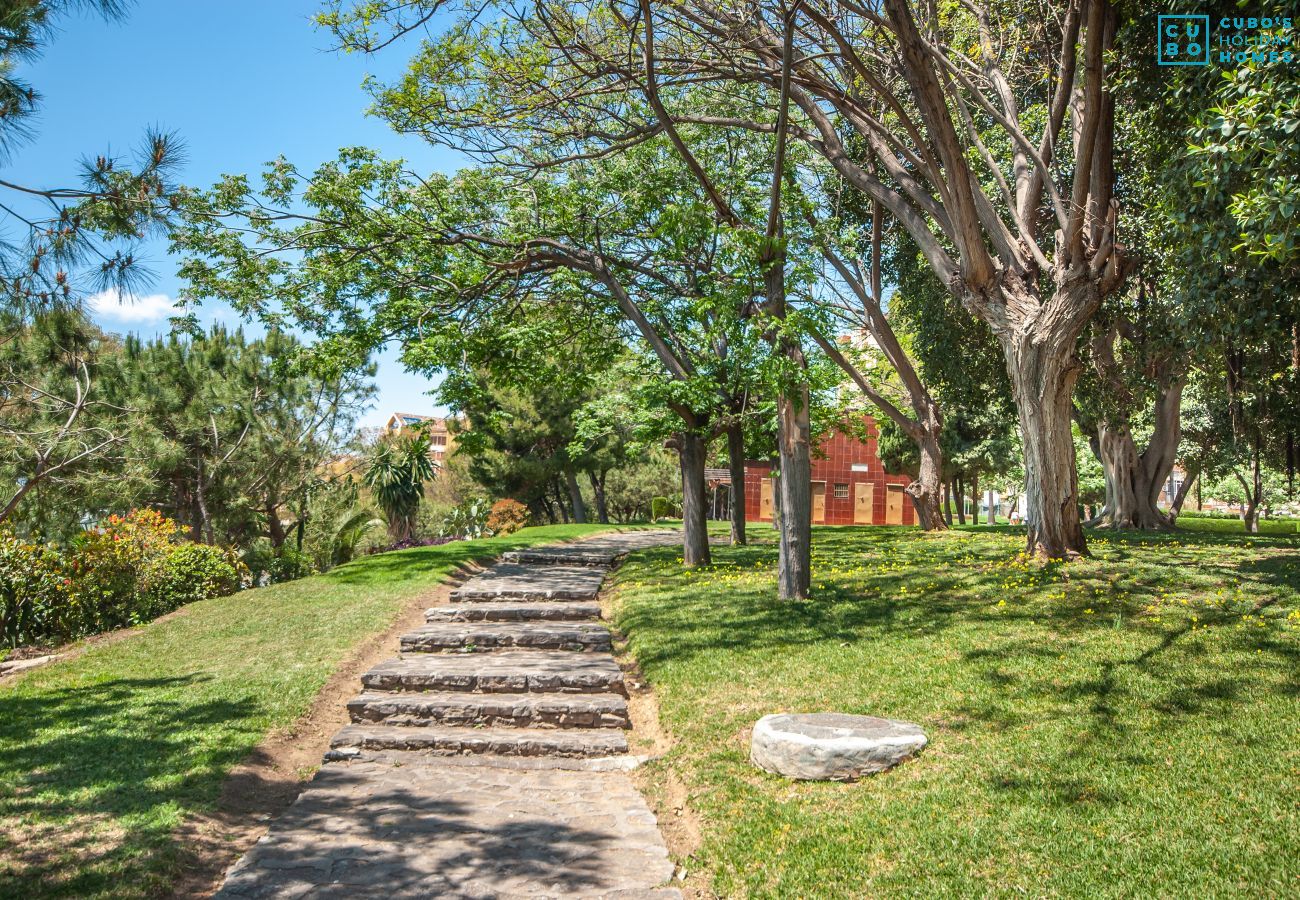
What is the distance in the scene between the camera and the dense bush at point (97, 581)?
448 inches

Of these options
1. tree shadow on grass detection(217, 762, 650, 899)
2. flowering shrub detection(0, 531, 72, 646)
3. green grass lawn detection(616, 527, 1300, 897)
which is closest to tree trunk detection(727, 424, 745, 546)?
green grass lawn detection(616, 527, 1300, 897)

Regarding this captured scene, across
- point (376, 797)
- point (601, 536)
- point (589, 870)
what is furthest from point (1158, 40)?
point (601, 536)

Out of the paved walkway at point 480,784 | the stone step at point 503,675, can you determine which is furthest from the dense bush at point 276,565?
the stone step at point 503,675

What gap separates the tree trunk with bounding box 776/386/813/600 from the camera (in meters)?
9.73

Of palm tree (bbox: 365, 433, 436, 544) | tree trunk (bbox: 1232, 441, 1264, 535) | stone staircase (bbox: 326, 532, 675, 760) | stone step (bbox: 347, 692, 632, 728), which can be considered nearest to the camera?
stone staircase (bbox: 326, 532, 675, 760)

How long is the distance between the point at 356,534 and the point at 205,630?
13120 mm

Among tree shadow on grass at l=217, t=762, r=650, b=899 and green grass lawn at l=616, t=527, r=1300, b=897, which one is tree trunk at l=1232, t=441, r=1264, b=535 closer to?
green grass lawn at l=616, t=527, r=1300, b=897

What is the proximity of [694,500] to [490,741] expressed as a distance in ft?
23.4

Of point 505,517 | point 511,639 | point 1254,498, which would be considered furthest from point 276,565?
point 1254,498

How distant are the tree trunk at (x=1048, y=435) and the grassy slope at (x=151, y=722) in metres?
8.17

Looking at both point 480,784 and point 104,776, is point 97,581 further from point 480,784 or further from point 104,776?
point 480,784

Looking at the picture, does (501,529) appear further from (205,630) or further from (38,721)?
(38,721)

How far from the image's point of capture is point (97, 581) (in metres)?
11.8

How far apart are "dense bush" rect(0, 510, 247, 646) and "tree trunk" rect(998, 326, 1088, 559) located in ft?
39.8
